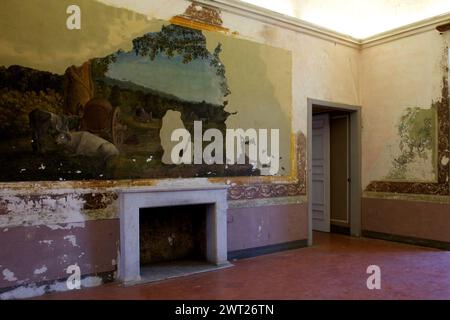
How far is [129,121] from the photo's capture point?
4238mm

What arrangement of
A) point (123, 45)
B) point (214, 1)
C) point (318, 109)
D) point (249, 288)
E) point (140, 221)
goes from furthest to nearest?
1. point (318, 109)
2. point (214, 1)
3. point (140, 221)
4. point (123, 45)
5. point (249, 288)

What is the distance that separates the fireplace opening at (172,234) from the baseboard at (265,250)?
477mm

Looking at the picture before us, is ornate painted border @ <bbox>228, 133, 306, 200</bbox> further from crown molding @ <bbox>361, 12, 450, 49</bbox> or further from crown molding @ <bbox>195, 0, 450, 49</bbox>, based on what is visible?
crown molding @ <bbox>361, 12, 450, 49</bbox>

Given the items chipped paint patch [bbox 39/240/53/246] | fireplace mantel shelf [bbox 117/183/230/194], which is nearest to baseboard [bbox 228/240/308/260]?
fireplace mantel shelf [bbox 117/183/230/194]

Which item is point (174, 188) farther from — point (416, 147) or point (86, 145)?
point (416, 147)

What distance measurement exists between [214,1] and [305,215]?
3386 millimetres

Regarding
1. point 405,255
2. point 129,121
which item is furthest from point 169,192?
point 405,255

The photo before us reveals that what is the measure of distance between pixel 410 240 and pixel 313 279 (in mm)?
2615

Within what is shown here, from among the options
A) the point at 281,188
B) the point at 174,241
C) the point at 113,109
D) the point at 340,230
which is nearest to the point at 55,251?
the point at 174,241

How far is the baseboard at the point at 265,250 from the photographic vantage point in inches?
199

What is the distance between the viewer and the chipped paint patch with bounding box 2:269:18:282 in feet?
11.4

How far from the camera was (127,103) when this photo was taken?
166 inches

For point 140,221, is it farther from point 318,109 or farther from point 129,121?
point 318,109

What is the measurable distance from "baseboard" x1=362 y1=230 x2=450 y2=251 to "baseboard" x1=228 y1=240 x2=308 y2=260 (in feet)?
4.52
